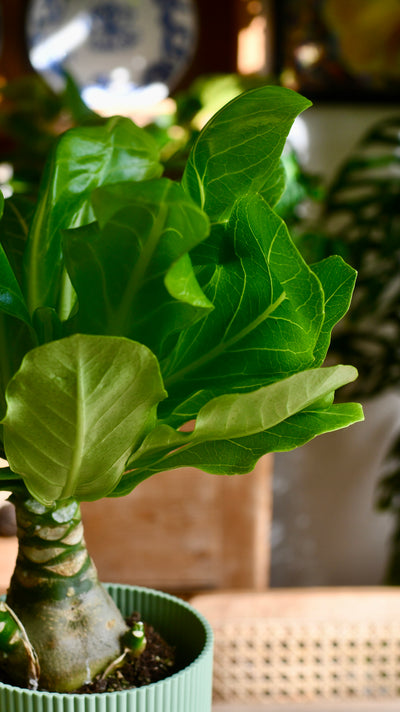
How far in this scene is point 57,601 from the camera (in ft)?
1.38

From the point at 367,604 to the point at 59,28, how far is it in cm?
203

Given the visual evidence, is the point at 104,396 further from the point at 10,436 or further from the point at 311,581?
the point at 311,581

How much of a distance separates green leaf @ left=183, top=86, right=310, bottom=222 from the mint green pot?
9.9 inches

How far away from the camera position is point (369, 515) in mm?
2520

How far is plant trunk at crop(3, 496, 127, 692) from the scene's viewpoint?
41 cm

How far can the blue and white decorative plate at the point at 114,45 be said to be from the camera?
225 centimetres

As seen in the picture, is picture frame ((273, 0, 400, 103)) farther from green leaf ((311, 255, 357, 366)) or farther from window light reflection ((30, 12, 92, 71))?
green leaf ((311, 255, 357, 366))

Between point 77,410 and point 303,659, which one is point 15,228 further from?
point 303,659

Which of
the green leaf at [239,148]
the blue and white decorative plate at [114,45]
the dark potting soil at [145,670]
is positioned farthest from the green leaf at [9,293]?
the blue and white decorative plate at [114,45]

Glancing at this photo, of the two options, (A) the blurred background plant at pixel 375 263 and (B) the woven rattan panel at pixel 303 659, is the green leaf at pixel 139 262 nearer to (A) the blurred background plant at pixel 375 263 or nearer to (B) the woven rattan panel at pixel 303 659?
(B) the woven rattan panel at pixel 303 659

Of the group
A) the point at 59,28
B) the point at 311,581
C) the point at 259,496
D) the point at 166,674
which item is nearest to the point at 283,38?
the point at 59,28

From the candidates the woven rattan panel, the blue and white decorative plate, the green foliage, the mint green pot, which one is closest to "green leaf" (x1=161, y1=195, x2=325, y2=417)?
the green foliage

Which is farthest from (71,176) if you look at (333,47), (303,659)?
(333,47)

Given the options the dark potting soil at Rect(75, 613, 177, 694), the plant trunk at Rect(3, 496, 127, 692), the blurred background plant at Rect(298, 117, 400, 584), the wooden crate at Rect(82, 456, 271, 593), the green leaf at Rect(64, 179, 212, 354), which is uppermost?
the green leaf at Rect(64, 179, 212, 354)
